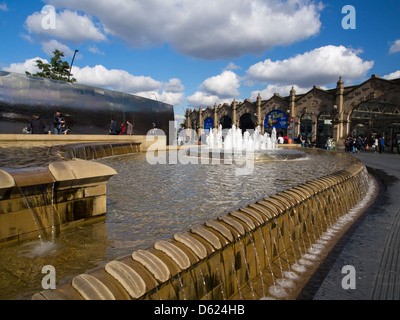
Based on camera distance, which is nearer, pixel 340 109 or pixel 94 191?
pixel 94 191

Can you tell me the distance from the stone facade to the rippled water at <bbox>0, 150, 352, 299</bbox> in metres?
27.0

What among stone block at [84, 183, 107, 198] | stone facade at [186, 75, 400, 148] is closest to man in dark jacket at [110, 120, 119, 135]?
stone block at [84, 183, 107, 198]

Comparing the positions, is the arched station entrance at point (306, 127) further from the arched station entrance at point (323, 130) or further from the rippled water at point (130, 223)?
the rippled water at point (130, 223)

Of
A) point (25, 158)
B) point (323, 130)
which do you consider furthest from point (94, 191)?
point (323, 130)

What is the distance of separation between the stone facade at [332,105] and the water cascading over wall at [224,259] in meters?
28.5

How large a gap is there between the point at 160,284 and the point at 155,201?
2.45m

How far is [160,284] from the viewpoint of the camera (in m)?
1.65

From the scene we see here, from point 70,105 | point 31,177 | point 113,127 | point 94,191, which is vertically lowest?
point 94,191

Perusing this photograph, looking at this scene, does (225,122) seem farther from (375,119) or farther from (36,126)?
(36,126)

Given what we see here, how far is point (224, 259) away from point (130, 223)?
1375mm

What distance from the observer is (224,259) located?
7.30 ft

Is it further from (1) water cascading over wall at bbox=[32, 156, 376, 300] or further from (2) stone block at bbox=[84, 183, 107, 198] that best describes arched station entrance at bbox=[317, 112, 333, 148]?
(2) stone block at bbox=[84, 183, 107, 198]

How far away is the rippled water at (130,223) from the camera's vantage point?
2.03 meters
